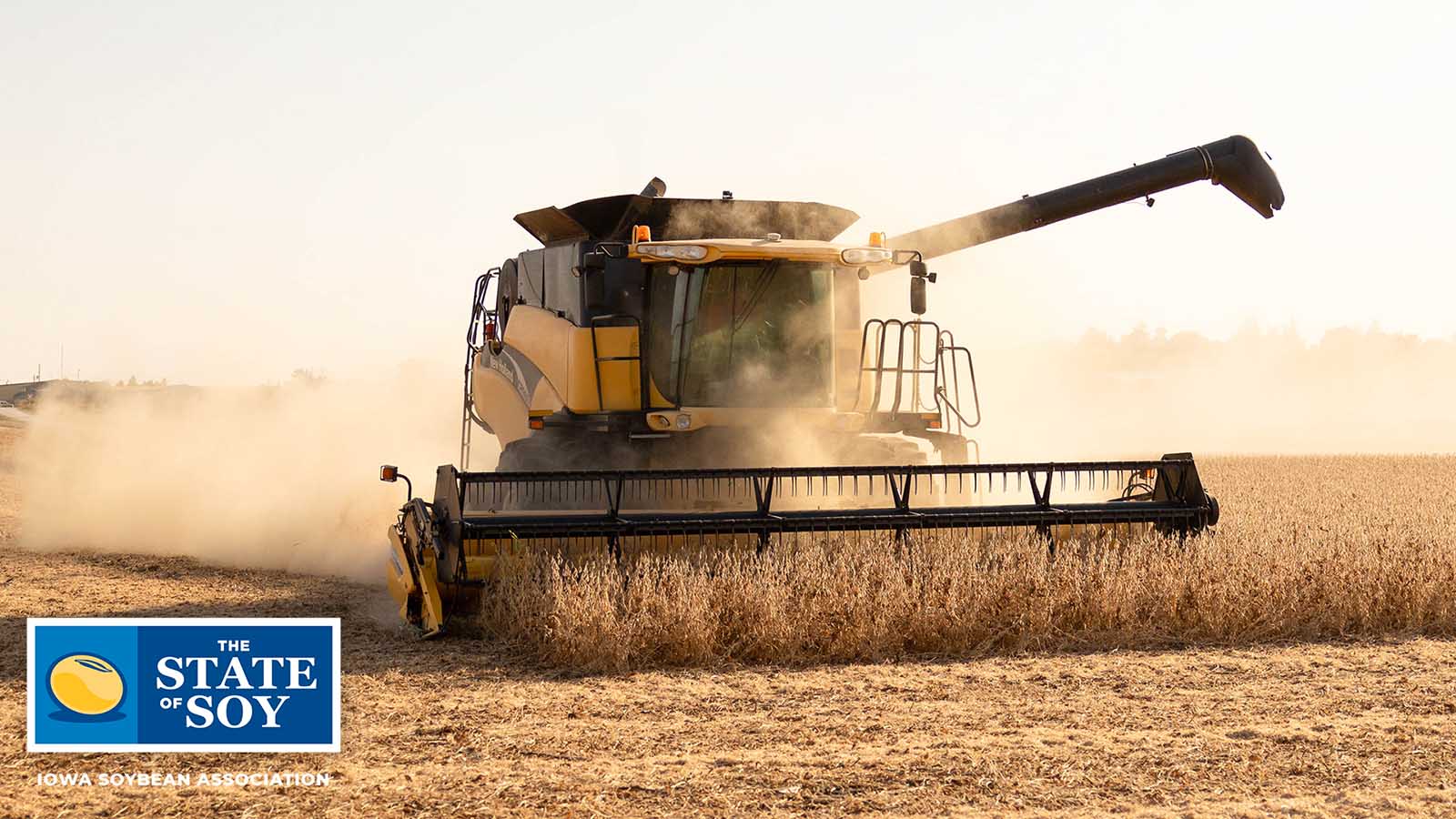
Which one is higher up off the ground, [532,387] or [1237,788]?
[532,387]

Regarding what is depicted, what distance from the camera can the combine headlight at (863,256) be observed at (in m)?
8.95

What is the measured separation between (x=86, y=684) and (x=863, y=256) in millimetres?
→ 5313

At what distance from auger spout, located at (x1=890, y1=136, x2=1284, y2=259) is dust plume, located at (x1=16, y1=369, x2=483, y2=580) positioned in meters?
4.48

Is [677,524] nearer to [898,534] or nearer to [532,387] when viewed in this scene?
[898,534]

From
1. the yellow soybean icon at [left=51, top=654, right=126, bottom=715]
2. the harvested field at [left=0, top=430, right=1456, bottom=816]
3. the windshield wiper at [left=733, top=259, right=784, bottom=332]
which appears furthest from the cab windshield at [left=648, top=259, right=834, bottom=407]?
the yellow soybean icon at [left=51, top=654, right=126, bottom=715]

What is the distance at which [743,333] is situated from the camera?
906 centimetres

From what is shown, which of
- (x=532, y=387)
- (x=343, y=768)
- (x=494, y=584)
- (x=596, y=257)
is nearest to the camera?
(x=343, y=768)

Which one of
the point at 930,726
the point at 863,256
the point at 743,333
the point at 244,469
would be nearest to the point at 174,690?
the point at 930,726

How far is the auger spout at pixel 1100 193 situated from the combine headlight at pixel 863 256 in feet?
5.57

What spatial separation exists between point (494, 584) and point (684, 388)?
2.03 meters

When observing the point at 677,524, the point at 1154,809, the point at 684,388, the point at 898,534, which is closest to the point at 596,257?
the point at 684,388

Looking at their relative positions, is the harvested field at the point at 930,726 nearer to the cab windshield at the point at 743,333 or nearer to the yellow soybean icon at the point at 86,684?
the yellow soybean icon at the point at 86,684

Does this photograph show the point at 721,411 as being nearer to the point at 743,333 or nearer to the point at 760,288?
the point at 743,333

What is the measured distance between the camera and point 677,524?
782 cm
